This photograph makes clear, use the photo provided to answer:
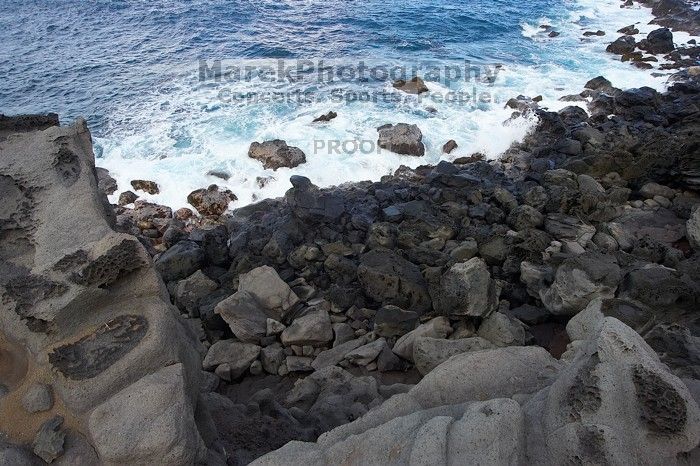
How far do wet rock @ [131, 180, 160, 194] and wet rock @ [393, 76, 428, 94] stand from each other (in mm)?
10068

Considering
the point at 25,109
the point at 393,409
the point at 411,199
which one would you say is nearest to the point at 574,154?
the point at 411,199

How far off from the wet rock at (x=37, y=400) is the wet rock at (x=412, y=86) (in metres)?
17.2

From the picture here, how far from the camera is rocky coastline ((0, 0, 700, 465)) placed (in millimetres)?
4102

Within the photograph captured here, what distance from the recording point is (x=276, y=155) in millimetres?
15516

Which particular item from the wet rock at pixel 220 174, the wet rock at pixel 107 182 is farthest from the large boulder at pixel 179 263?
the wet rock at pixel 107 182

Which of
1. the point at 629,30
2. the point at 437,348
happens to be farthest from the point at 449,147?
the point at 629,30

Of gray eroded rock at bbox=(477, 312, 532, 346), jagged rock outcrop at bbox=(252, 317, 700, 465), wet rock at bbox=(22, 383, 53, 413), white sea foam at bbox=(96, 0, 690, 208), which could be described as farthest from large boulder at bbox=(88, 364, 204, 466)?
white sea foam at bbox=(96, 0, 690, 208)

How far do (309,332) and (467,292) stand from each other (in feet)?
8.79

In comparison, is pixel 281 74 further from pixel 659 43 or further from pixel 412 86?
pixel 659 43

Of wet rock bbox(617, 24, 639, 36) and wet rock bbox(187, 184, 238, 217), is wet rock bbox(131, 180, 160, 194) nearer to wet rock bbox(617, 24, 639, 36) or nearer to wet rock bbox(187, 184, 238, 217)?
wet rock bbox(187, 184, 238, 217)

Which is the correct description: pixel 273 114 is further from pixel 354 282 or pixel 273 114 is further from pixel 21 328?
pixel 21 328

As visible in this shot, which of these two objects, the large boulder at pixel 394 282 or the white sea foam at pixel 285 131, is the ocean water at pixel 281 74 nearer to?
the white sea foam at pixel 285 131

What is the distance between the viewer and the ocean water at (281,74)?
1612 centimetres

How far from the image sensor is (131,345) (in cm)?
504
